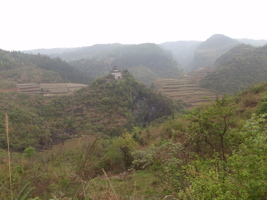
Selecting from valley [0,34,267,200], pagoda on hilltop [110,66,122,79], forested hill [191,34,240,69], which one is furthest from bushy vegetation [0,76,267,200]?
forested hill [191,34,240,69]

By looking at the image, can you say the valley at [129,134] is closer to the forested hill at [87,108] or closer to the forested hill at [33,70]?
the forested hill at [87,108]

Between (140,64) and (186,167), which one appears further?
(140,64)

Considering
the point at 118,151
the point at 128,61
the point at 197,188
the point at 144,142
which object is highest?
the point at 128,61

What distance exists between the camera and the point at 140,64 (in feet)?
442

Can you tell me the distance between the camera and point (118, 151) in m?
8.26

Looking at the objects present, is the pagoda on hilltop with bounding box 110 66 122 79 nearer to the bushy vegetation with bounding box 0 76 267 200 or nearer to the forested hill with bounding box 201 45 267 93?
the forested hill with bounding box 201 45 267 93

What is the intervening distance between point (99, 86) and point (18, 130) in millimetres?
20184

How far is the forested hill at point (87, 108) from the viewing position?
80.0 ft

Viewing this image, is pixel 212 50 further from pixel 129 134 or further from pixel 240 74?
pixel 129 134

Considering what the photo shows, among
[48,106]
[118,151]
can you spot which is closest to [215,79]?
[48,106]

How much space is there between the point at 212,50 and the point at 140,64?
8930 cm

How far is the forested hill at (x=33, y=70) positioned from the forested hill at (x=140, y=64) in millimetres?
28190

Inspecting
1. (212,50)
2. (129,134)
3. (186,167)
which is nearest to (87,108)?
(129,134)

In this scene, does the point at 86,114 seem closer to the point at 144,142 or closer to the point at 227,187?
the point at 144,142
